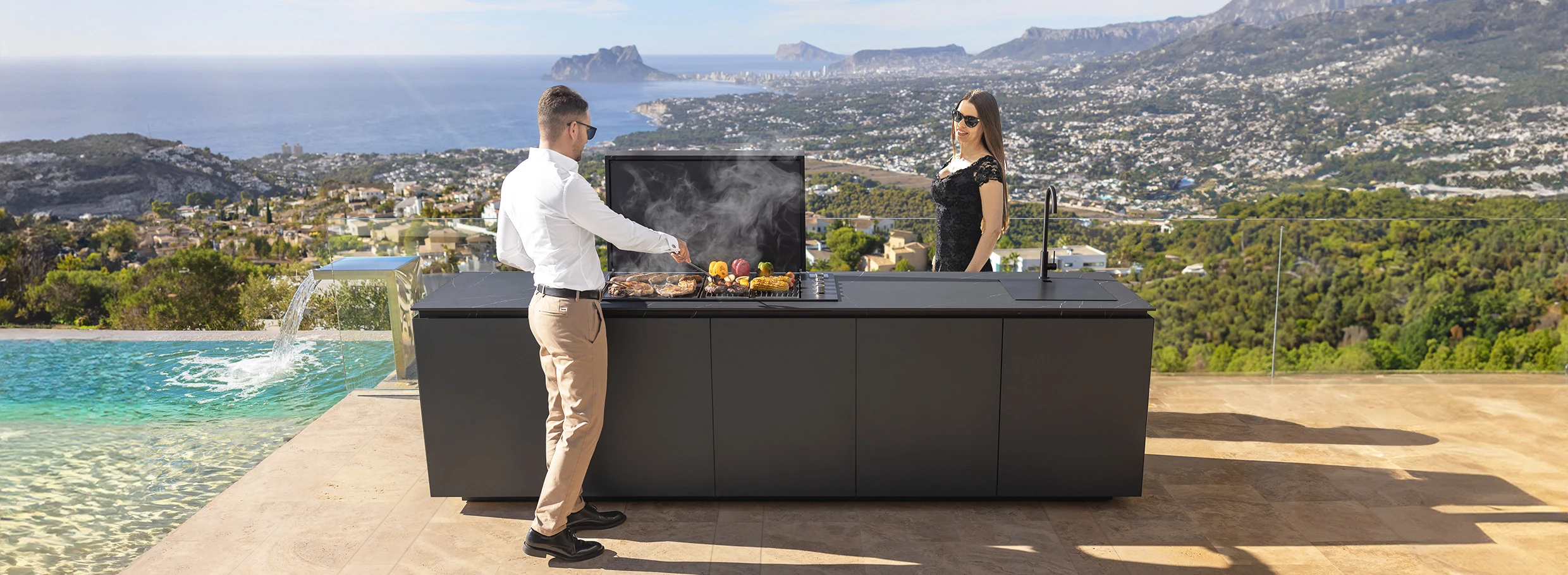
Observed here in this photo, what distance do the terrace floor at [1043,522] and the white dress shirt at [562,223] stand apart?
96 centimetres

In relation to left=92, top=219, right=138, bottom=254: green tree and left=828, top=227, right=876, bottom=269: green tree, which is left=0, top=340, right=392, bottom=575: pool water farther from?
left=92, top=219, right=138, bottom=254: green tree

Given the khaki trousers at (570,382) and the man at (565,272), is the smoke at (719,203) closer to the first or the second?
the man at (565,272)

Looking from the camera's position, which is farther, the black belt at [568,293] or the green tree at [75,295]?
the green tree at [75,295]

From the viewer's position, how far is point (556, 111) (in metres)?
2.58

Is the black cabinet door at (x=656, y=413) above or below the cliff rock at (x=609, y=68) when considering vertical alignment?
below

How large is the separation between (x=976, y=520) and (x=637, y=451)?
122cm

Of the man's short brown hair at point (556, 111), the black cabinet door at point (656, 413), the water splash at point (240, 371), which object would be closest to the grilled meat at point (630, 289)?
the black cabinet door at point (656, 413)

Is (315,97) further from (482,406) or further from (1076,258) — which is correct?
(1076,258)

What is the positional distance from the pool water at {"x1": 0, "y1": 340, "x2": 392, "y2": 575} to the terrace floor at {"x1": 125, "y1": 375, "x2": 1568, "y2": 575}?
36 centimetres

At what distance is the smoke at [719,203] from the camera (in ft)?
11.1

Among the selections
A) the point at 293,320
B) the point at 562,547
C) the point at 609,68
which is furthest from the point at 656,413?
the point at 609,68

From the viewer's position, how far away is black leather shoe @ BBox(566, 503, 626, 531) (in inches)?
117

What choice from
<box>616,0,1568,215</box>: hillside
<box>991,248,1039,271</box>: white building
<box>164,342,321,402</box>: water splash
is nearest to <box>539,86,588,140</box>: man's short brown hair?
<box>991,248,1039,271</box>: white building

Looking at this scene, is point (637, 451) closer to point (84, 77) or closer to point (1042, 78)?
point (1042, 78)
